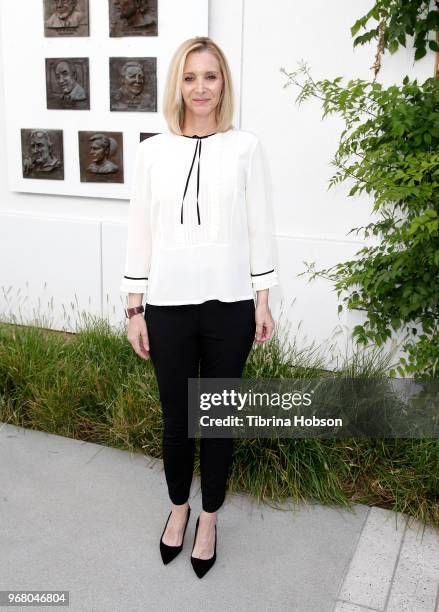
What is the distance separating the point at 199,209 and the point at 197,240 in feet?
0.34

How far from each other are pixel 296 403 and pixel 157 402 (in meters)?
0.73

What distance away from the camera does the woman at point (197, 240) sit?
2.10m

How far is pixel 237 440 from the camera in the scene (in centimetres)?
298

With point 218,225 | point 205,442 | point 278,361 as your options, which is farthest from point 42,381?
point 218,225

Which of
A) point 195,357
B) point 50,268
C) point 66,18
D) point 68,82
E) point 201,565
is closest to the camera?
point 195,357

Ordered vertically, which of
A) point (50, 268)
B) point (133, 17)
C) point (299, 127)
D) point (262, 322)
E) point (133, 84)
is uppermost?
point (133, 17)

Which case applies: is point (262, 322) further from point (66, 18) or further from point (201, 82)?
point (66, 18)

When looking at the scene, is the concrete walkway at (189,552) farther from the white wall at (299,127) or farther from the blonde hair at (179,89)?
the white wall at (299,127)

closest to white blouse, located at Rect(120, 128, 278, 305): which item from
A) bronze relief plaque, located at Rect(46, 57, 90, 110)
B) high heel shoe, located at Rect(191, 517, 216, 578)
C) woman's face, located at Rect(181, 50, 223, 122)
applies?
woman's face, located at Rect(181, 50, 223, 122)

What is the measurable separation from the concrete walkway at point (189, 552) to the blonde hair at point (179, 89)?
166cm

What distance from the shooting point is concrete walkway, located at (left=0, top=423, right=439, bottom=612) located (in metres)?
2.28

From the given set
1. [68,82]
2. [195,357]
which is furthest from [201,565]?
[68,82]

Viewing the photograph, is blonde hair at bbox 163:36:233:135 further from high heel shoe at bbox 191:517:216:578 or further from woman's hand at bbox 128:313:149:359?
high heel shoe at bbox 191:517:216:578

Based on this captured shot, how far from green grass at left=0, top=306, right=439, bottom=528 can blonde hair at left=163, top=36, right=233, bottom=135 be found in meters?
1.53
